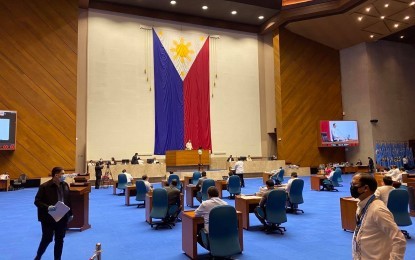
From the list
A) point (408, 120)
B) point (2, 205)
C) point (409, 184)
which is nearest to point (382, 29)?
point (408, 120)

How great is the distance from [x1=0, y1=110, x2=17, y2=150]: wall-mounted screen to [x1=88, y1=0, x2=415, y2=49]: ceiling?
7.84 metres

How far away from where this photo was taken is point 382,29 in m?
21.7

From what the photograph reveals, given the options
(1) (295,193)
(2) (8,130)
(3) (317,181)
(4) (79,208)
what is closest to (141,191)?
(4) (79,208)

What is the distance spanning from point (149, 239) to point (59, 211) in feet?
7.64

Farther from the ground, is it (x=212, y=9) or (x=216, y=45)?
(x=212, y=9)

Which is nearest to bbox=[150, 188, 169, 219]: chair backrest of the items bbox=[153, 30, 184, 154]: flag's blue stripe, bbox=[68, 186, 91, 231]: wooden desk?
bbox=[68, 186, 91, 231]: wooden desk

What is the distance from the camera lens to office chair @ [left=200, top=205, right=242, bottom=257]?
4.60m

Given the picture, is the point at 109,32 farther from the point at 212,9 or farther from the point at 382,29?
the point at 382,29

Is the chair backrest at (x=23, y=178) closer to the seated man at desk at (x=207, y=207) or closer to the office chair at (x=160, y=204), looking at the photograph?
the office chair at (x=160, y=204)

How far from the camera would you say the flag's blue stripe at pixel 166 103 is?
68.2 feet

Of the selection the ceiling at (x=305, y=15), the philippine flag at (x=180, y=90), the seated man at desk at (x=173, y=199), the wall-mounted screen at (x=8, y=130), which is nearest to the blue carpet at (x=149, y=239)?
the seated man at desk at (x=173, y=199)

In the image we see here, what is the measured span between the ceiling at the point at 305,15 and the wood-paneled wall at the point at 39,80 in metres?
3.06

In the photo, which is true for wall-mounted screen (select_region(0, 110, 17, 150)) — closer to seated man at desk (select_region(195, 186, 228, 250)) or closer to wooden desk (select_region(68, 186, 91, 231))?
wooden desk (select_region(68, 186, 91, 231))

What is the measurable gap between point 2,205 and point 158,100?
11398 millimetres
